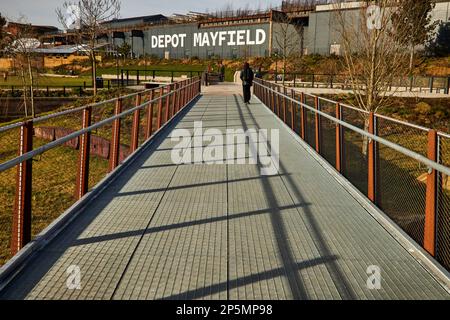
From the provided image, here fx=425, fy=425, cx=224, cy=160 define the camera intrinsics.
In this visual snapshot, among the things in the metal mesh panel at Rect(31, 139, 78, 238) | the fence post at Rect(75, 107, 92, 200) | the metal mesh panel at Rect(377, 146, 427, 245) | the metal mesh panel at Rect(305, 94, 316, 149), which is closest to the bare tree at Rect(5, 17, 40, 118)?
the metal mesh panel at Rect(31, 139, 78, 238)

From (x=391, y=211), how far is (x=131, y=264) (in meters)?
3.41

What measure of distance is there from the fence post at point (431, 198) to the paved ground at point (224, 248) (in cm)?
27

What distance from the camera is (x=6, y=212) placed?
1440 centimetres

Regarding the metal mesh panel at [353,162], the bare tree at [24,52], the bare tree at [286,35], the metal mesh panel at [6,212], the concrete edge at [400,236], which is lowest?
the metal mesh panel at [6,212]

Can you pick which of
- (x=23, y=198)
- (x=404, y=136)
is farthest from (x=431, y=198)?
(x=23, y=198)

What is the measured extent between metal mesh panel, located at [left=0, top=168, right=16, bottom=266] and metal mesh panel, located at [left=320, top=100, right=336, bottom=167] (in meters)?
7.24

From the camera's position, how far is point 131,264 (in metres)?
3.74

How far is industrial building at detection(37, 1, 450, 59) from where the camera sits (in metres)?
58.7

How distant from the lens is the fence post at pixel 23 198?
3.99 metres

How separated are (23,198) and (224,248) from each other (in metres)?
1.98

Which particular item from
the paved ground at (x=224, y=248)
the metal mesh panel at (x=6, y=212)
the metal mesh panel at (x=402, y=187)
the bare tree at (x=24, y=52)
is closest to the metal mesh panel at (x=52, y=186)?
the metal mesh panel at (x=6, y=212)

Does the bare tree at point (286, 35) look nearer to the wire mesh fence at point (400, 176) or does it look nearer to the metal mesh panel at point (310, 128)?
the metal mesh panel at point (310, 128)

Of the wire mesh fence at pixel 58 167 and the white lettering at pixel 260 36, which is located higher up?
the white lettering at pixel 260 36
